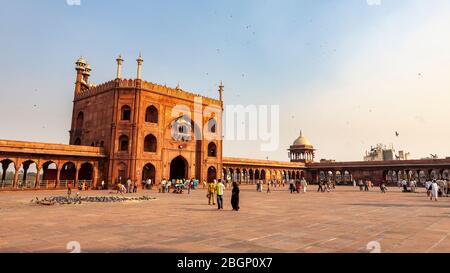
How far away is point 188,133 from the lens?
34531 millimetres

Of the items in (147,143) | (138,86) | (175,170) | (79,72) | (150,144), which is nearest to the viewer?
(138,86)

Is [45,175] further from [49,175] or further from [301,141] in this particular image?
[301,141]

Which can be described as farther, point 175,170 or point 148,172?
point 175,170

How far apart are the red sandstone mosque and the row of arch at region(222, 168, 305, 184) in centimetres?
860

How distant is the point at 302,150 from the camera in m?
65.4

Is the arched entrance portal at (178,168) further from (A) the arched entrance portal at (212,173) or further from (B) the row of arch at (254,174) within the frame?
(B) the row of arch at (254,174)

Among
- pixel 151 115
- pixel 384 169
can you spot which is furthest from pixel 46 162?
pixel 384 169

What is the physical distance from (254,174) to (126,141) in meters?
25.6

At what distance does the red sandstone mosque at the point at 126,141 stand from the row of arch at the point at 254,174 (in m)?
8.60

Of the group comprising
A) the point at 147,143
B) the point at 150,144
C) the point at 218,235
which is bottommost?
the point at 218,235

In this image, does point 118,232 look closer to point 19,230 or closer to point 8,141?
point 19,230

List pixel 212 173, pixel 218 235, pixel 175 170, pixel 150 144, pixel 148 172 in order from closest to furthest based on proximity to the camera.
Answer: pixel 218 235 → pixel 148 172 → pixel 150 144 → pixel 175 170 → pixel 212 173
